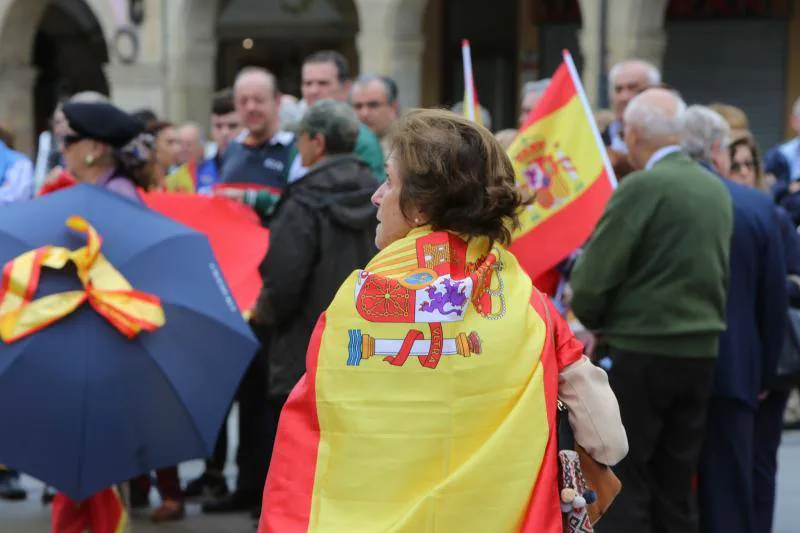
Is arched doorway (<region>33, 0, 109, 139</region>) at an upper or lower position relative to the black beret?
lower

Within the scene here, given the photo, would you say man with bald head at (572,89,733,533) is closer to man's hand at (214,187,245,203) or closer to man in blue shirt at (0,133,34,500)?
man's hand at (214,187,245,203)

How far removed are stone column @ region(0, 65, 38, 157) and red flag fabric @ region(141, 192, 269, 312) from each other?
18.0m

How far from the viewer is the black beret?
516 cm

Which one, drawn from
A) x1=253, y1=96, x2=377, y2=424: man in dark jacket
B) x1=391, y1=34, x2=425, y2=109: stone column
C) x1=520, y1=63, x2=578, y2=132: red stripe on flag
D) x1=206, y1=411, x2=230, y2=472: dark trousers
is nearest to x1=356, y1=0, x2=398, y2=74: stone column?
x1=391, y1=34, x2=425, y2=109: stone column

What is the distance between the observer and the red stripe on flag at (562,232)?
252 inches

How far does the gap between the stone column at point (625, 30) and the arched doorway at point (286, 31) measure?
7578 mm

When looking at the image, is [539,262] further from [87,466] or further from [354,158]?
[87,466]

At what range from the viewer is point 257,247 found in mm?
5895

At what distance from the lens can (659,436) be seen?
5523mm

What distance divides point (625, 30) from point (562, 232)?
41.8ft

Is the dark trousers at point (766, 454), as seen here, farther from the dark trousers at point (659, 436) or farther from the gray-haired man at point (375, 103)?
the gray-haired man at point (375, 103)

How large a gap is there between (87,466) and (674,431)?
7.32ft

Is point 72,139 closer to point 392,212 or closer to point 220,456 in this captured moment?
point 392,212

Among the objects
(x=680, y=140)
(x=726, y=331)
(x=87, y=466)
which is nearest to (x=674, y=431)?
(x=726, y=331)
